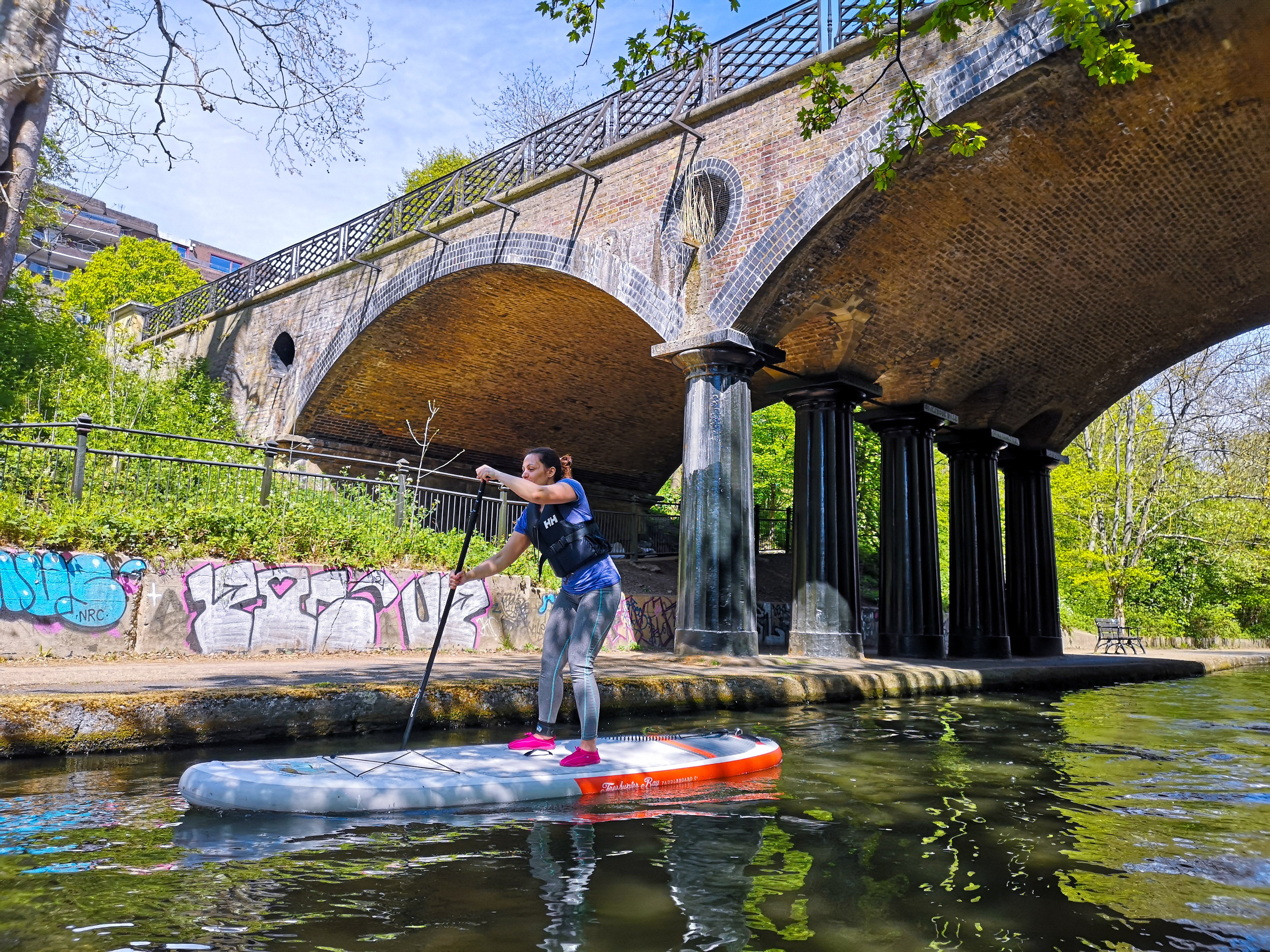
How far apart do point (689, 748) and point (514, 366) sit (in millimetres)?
14562

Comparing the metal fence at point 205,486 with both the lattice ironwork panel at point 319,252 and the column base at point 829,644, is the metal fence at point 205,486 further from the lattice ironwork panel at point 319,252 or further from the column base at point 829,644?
the lattice ironwork panel at point 319,252

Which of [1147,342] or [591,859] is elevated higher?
[1147,342]

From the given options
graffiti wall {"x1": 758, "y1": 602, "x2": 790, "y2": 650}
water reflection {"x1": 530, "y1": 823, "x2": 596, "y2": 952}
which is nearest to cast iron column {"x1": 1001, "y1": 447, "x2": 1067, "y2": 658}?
graffiti wall {"x1": 758, "y1": 602, "x2": 790, "y2": 650}

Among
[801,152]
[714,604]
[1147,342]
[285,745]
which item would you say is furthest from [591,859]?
[1147,342]

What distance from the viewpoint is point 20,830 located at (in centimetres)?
314

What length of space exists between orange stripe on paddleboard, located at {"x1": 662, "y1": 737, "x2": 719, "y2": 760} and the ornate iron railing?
4.54m

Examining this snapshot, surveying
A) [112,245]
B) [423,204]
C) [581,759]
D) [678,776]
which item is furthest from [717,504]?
[112,245]

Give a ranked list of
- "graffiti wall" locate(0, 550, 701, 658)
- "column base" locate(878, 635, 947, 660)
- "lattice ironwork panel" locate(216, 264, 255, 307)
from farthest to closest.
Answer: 1. "lattice ironwork panel" locate(216, 264, 255, 307)
2. "column base" locate(878, 635, 947, 660)
3. "graffiti wall" locate(0, 550, 701, 658)

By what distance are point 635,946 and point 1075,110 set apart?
33.7ft

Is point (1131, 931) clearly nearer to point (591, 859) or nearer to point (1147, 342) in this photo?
point (591, 859)

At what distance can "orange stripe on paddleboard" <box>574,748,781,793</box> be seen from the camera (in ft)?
13.9

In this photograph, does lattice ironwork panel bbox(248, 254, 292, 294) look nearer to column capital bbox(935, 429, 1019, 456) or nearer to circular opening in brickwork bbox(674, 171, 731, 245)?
circular opening in brickwork bbox(674, 171, 731, 245)

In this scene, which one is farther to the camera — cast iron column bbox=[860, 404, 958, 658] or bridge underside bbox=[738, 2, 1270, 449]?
cast iron column bbox=[860, 404, 958, 658]

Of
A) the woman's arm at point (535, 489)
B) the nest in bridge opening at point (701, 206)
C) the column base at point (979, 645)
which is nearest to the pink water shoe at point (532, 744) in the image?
the woman's arm at point (535, 489)
